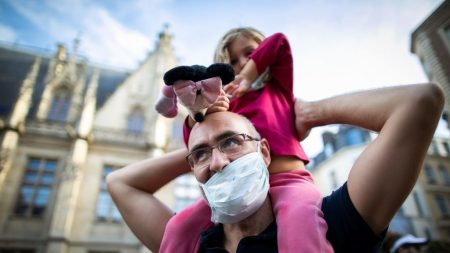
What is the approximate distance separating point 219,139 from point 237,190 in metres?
0.36

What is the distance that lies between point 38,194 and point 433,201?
38035 millimetres

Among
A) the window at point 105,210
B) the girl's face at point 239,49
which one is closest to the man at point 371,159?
the girl's face at point 239,49

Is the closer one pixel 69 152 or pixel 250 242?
pixel 250 242

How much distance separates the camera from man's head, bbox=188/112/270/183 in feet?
5.75

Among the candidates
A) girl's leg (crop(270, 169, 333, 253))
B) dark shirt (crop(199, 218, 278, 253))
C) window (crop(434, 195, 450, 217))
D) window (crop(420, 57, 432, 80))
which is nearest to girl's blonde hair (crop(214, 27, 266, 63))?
girl's leg (crop(270, 169, 333, 253))

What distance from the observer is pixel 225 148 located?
1803 millimetres

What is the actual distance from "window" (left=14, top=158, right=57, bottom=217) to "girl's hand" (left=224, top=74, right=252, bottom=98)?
16017 millimetres

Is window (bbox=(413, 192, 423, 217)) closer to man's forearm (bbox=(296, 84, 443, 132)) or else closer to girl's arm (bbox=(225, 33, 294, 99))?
girl's arm (bbox=(225, 33, 294, 99))

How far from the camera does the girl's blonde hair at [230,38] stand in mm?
2439

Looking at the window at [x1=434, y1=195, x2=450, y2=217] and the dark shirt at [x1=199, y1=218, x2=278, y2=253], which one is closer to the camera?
the dark shirt at [x1=199, y1=218, x2=278, y2=253]

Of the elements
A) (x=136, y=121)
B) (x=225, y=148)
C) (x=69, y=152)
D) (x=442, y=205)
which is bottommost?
(x=442, y=205)

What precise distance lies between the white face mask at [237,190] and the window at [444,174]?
4064cm

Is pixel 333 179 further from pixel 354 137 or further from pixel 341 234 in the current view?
pixel 341 234

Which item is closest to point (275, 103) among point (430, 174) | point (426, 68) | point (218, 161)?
point (218, 161)
